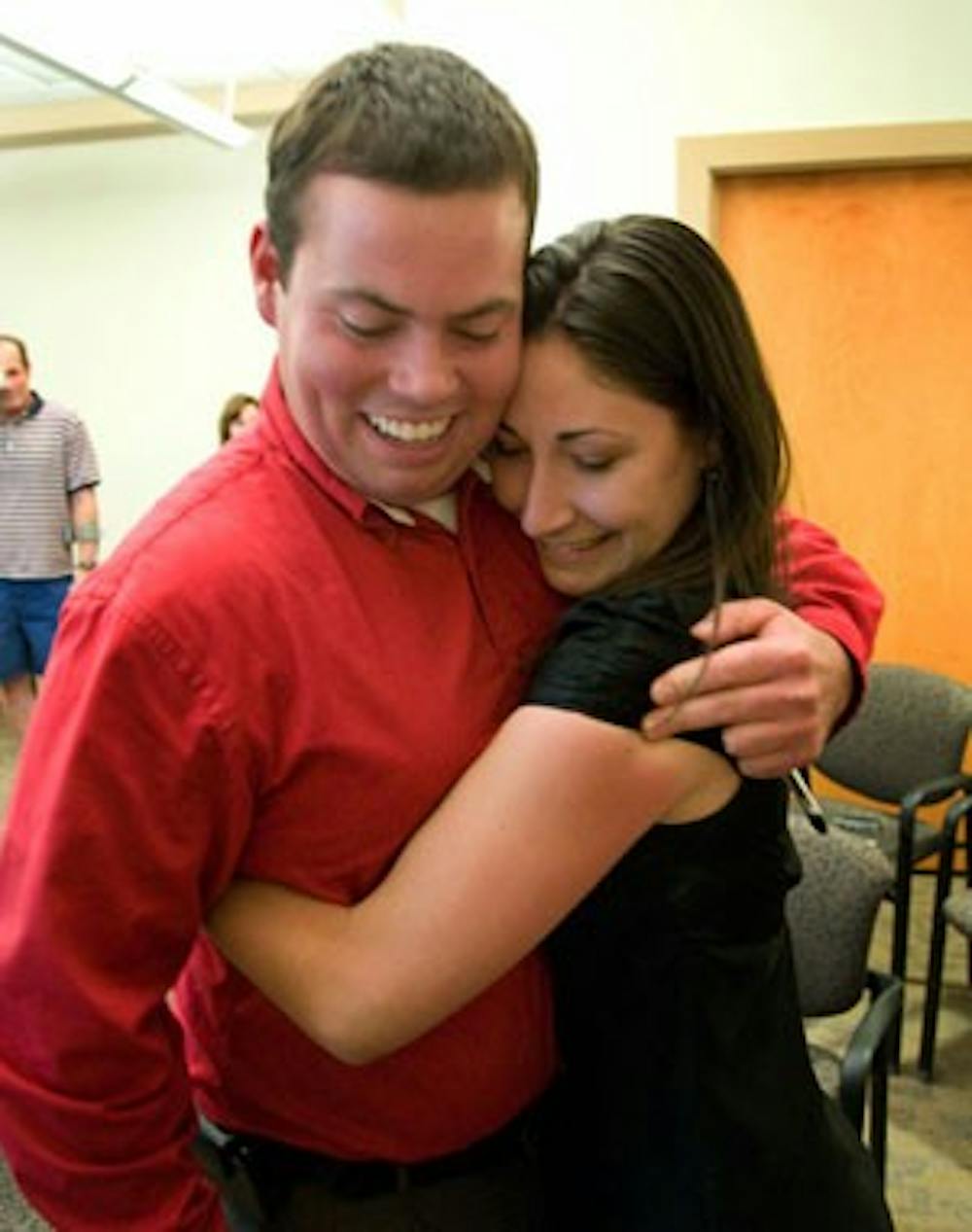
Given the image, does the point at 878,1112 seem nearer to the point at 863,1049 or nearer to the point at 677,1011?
the point at 863,1049

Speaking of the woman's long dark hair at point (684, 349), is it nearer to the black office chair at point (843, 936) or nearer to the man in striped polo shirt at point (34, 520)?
the black office chair at point (843, 936)

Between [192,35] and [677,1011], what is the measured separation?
4297mm

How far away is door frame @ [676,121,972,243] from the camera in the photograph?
10.9 ft

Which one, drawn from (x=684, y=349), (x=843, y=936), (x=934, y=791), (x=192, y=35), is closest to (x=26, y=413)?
(x=192, y=35)

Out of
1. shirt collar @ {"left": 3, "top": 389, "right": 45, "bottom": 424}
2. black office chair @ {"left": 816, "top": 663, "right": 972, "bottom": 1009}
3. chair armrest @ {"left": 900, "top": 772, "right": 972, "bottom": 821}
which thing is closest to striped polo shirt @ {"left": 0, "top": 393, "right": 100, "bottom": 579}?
shirt collar @ {"left": 3, "top": 389, "right": 45, "bottom": 424}

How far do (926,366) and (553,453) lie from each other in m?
2.90

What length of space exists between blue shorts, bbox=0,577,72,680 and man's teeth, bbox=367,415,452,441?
383 cm

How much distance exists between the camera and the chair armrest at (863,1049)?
61.4 inches

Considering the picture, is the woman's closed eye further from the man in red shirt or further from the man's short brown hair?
the man's short brown hair

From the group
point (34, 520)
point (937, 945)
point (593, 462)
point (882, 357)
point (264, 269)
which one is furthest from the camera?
point (34, 520)

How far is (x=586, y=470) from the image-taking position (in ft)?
3.45

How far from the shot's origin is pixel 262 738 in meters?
0.81

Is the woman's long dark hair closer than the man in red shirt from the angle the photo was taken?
No

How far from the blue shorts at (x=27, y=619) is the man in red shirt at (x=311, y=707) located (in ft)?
12.3
